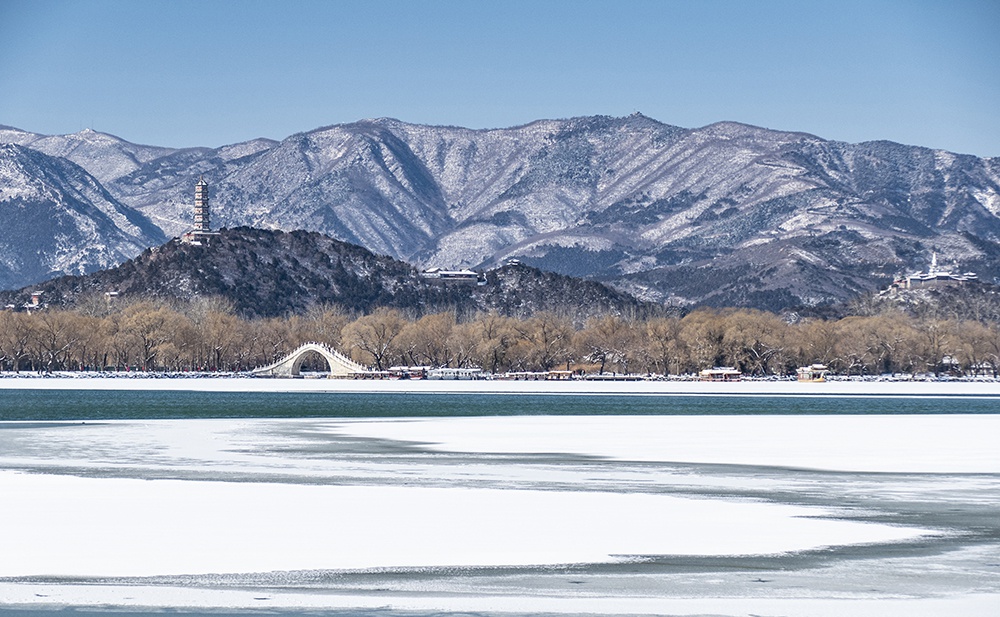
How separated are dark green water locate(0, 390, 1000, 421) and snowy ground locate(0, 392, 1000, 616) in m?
35.1

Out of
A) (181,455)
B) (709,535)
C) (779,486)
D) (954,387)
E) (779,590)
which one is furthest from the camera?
(954,387)

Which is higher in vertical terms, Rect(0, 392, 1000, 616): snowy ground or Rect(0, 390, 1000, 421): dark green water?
Rect(0, 390, 1000, 421): dark green water

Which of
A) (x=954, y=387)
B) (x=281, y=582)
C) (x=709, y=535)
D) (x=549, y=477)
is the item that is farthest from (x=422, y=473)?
(x=954, y=387)

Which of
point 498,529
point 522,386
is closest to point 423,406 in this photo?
point 522,386

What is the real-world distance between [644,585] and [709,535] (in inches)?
250

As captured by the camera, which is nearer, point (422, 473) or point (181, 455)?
point (422, 473)

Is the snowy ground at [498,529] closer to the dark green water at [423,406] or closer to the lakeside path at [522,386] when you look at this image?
the dark green water at [423,406]

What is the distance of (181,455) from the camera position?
175 feet

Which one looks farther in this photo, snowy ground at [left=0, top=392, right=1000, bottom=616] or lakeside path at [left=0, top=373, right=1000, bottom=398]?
lakeside path at [left=0, top=373, right=1000, bottom=398]

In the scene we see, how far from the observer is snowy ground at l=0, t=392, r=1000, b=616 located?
25.6 metres

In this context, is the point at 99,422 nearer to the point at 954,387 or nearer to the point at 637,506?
the point at 637,506

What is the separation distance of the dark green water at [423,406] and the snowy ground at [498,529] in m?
35.1

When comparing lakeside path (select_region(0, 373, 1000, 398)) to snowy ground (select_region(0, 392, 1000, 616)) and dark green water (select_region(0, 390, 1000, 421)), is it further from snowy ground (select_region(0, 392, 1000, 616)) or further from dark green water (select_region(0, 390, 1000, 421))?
snowy ground (select_region(0, 392, 1000, 616))

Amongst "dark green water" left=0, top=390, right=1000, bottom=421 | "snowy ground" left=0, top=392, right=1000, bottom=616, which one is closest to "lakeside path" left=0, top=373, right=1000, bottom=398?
"dark green water" left=0, top=390, right=1000, bottom=421
